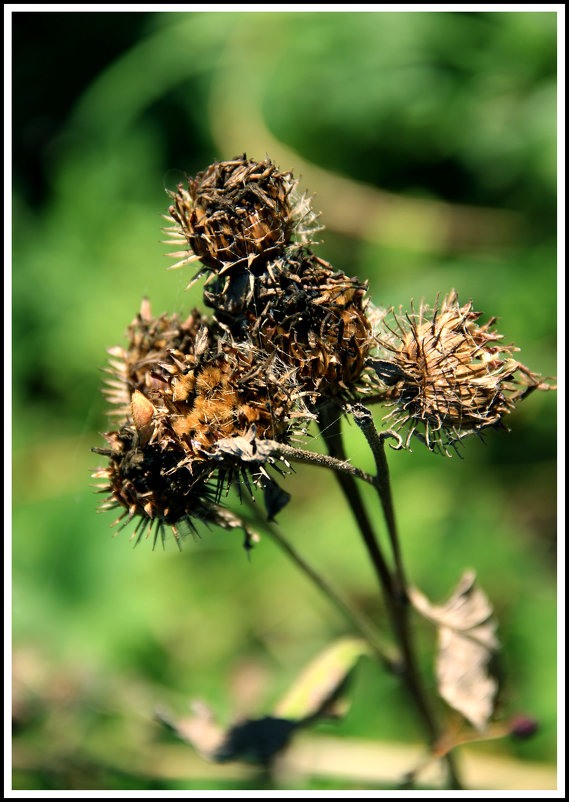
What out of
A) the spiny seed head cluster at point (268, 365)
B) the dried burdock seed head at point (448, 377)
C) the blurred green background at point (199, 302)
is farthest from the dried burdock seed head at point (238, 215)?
the blurred green background at point (199, 302)

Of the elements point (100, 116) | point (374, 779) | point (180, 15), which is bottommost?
point (374, 779)

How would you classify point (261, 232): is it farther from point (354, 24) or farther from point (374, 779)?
point (354, 24)

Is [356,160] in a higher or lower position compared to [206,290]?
higher

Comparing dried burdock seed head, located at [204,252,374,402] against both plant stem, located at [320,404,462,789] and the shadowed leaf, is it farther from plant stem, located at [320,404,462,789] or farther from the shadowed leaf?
the shadowed leaf

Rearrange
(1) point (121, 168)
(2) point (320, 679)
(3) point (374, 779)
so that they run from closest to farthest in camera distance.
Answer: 1. (2) point (320, 679)
2. (3) point (374, 779)
3. (1) point (121, 168)

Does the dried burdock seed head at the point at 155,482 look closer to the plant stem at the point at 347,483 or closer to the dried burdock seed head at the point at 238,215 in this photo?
the plant stem at the point at 347,483

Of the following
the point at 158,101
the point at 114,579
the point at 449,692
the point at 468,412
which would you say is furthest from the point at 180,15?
the point at 449,692

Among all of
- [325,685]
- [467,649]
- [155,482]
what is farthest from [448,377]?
[325,685]
